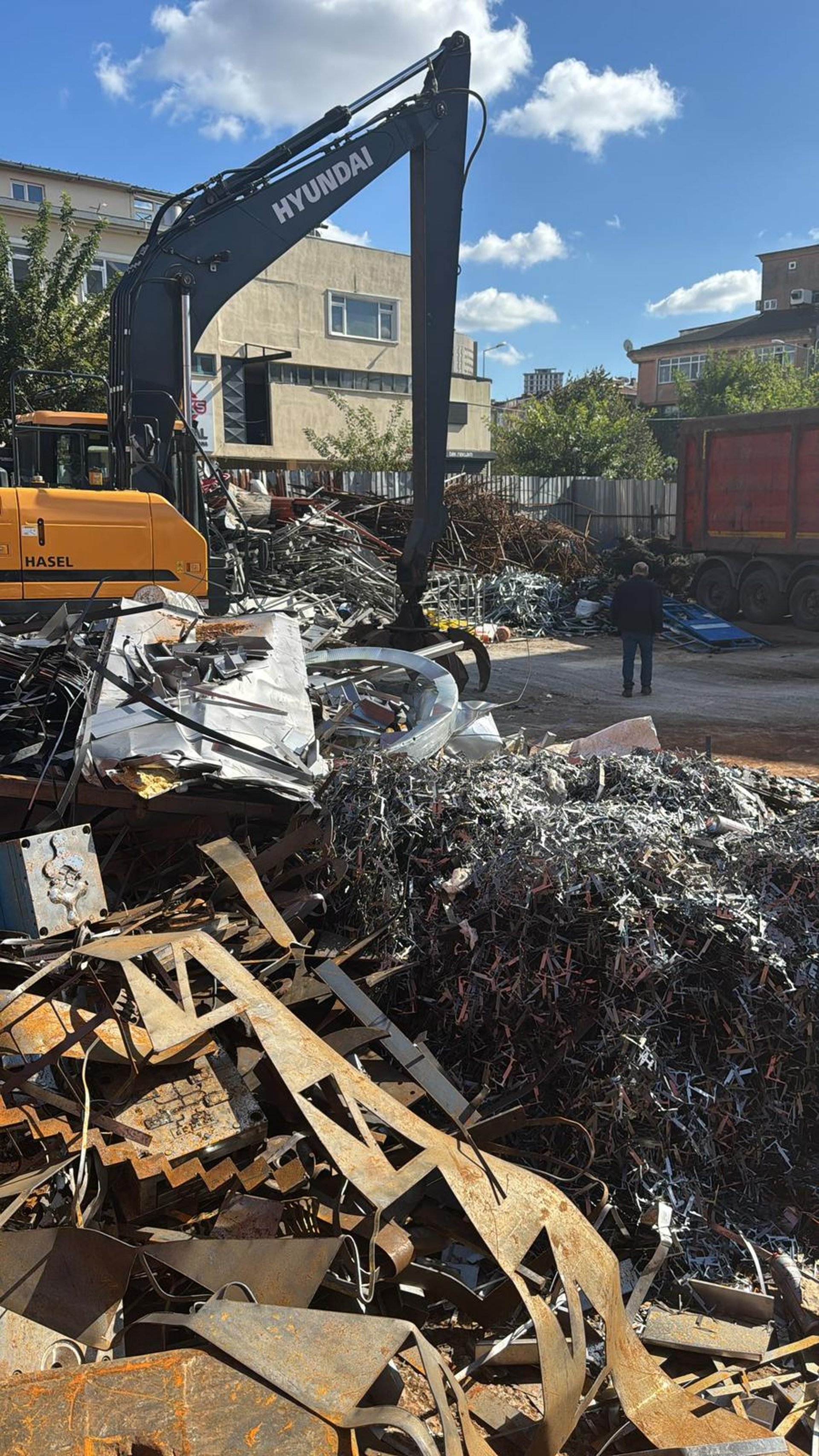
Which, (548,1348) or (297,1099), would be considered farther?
(297,1099)

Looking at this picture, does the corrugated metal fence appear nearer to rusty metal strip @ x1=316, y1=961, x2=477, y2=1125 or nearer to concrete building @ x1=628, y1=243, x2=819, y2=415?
rusty metal strip @ x1=316, y1=961, x2=477, y2=1125

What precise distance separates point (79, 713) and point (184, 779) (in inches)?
34.3

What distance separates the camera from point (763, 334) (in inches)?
2021

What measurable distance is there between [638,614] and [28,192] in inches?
1123

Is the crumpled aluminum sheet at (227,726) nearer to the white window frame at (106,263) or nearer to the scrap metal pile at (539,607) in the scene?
the scrap metal pile at (539,607)

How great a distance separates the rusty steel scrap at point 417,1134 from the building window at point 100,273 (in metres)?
28.9

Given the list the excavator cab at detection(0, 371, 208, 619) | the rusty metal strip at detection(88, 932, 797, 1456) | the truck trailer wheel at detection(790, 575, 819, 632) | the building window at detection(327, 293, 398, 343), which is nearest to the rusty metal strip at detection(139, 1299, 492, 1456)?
the rusty metal strip at detection(88, 932, 797, 1456)

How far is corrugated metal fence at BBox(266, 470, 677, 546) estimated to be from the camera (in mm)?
22734

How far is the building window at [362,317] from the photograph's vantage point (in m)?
33.2

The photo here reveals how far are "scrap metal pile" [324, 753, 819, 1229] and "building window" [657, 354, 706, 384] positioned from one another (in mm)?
54678

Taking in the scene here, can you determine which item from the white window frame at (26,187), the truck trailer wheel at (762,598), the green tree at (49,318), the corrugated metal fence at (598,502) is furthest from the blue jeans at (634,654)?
the white window frame at (26,187)

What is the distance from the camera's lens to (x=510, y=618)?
16438mm

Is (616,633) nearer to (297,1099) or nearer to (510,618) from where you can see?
(510,618)

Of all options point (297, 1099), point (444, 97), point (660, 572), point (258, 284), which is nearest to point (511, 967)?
point (297, 1099)
